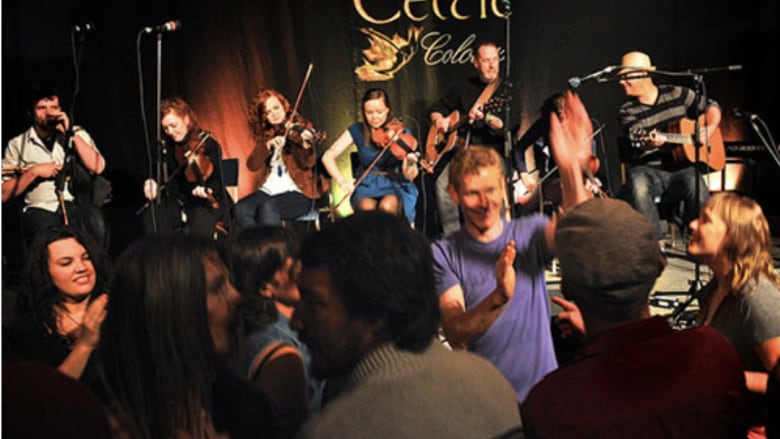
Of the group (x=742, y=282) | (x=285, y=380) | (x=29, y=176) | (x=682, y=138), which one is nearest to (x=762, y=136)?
(x=682, y=138)

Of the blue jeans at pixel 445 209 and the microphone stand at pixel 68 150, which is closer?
the microphone stand at pixel 68 150

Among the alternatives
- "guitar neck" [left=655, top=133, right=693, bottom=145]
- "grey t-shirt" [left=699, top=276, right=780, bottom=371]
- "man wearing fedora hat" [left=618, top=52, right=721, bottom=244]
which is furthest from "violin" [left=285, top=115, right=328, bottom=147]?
"grey t-shirt" [left=699, top=276, right=780, bottom=371]

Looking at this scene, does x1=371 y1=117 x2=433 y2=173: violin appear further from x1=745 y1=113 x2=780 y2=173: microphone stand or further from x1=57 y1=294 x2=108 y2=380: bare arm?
x1=57 y1=294 x2=108 y2=380: bare arm

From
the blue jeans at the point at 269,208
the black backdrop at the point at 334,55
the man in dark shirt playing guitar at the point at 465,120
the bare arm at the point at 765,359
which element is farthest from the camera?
the blue jeans at the point at 269,208

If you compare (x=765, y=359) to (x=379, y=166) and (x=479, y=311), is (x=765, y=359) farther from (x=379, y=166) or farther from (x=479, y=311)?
(x=379, y=166)

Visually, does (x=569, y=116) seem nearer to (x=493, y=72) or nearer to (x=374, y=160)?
(x=493, y=72)

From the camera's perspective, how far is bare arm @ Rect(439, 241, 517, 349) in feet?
6.04

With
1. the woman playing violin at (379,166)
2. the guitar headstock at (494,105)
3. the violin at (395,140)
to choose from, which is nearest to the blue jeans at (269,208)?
the woman playing violin at (379,166)

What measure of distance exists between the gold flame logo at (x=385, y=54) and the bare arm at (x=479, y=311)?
2.52m

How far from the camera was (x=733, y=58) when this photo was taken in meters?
3.69

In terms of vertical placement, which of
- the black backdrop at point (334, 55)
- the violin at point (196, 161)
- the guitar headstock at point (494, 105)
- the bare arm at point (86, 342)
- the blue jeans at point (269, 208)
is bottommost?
the blue jeans at point (269, 208)

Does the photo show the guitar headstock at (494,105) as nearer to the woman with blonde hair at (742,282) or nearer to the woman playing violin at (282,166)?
the woman playing violin at (282,166)

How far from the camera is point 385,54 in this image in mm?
4293

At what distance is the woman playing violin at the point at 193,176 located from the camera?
3.71m
